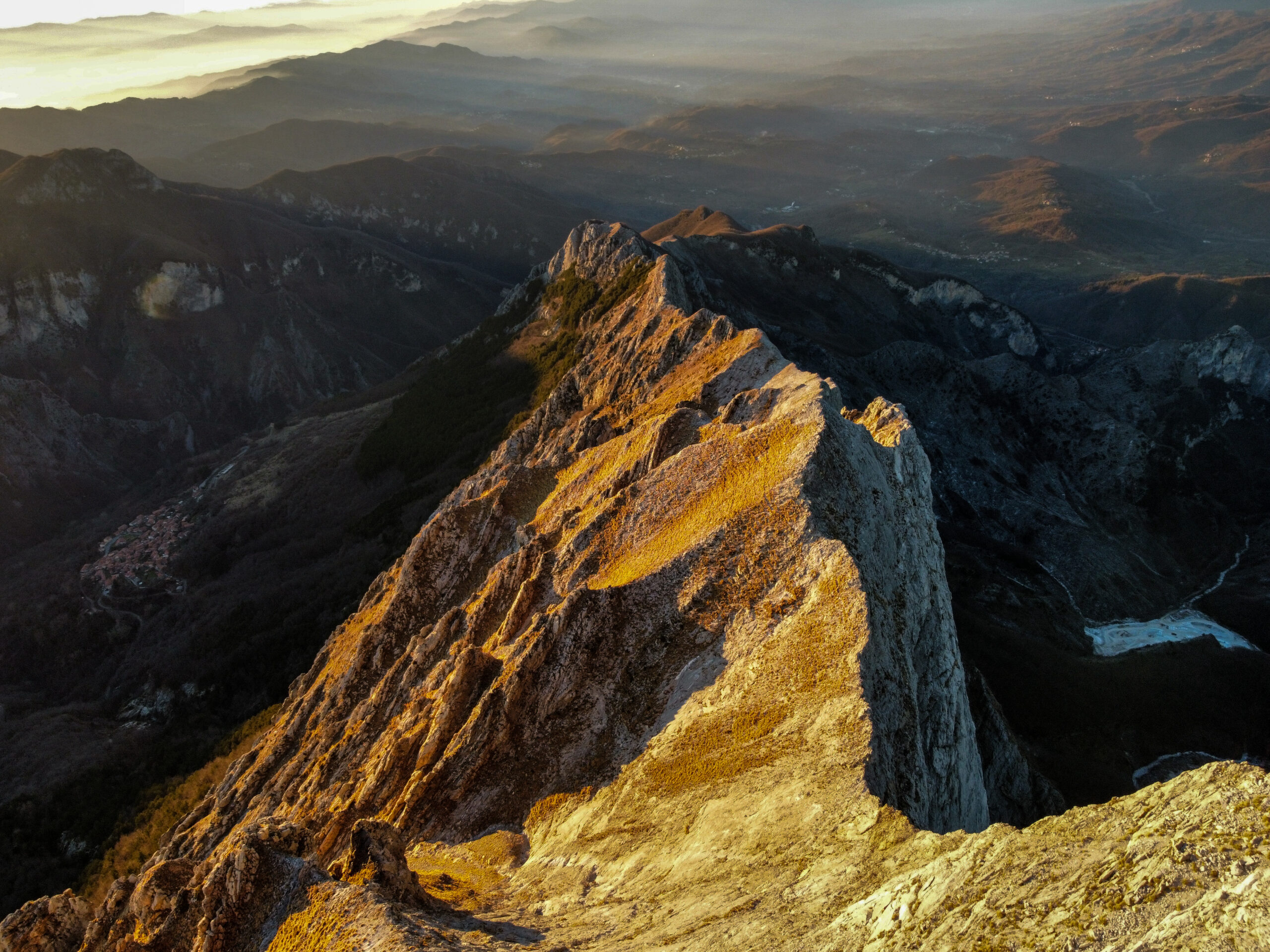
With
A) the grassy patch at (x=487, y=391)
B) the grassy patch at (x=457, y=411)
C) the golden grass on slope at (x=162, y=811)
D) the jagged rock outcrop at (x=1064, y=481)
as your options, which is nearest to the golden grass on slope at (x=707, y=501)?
the jagged rock outcrop at (x=1064, y=481)

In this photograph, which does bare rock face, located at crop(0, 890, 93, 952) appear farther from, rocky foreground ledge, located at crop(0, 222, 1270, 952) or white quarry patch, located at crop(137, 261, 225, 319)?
white quarry patch, located at crop(137, 261, 225, 319)

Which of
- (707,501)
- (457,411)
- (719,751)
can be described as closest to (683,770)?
(719,751)

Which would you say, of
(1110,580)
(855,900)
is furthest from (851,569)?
(1110,580)

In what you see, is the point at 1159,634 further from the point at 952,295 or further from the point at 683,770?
the point at 952,295

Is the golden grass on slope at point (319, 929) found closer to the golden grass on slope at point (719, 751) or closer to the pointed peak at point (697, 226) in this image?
the golden grass on slope at point (719, 751)

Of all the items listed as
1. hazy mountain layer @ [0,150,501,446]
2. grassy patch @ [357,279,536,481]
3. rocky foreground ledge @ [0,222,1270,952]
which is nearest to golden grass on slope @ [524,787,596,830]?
rocky foreground ledge @ [0,222,1270,952]

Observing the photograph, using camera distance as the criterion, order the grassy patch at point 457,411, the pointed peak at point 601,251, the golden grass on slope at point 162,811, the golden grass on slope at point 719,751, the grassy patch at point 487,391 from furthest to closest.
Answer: the pointed peak at point 601,251
the grassy patch at point 457,411
the grassy patch at point 487,391
the golden grass on slope at point 162,811
the golden grass on slope at point 719,751
